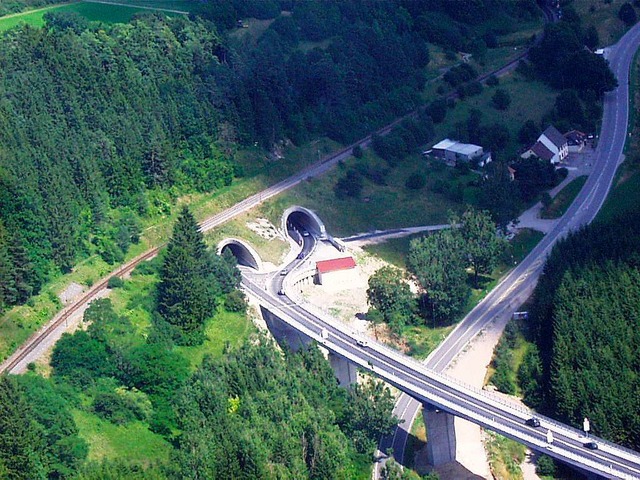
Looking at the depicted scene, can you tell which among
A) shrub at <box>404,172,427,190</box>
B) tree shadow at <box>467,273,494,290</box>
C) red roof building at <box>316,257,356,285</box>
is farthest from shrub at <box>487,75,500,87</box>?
red roof building at <box>316,257,356,285</box>

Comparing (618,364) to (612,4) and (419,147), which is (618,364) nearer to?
(419,147)

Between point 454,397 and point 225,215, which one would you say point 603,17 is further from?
point 454,397

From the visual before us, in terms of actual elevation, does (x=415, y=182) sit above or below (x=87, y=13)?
below

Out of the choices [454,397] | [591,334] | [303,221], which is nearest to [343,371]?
[454,397]

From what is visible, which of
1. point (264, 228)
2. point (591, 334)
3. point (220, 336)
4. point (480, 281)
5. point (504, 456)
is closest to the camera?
point (504, 456)

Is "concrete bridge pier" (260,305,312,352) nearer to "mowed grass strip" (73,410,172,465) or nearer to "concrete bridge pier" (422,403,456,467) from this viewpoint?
"concrete bridge pier" (422,403,456,467)
